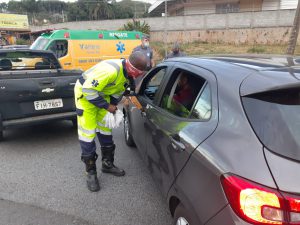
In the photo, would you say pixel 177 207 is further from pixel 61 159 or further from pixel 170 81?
pixel 61 159

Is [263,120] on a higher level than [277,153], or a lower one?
higher

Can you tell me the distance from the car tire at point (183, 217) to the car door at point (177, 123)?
0.23 m

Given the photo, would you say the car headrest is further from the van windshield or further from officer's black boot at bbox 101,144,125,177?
the van windshield

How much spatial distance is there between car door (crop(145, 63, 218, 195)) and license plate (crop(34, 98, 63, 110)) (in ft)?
7.83

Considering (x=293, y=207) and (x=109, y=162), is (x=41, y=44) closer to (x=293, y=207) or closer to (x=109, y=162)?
(x=109, y=162)

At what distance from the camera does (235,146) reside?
1.64m

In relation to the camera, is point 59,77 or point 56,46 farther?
point 56,46

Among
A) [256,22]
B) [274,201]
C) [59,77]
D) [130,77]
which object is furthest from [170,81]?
[256,22]

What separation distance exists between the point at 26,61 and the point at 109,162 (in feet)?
10.9

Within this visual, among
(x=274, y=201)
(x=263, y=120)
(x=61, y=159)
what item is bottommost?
(x=61, y=159)

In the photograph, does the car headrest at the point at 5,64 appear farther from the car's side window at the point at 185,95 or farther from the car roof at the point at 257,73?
the car roof at the point at 257,73

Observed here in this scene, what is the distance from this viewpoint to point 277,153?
1.53 metres

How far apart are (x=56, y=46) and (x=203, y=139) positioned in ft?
32.8

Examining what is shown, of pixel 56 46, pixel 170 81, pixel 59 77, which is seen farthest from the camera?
pixel 56 46
